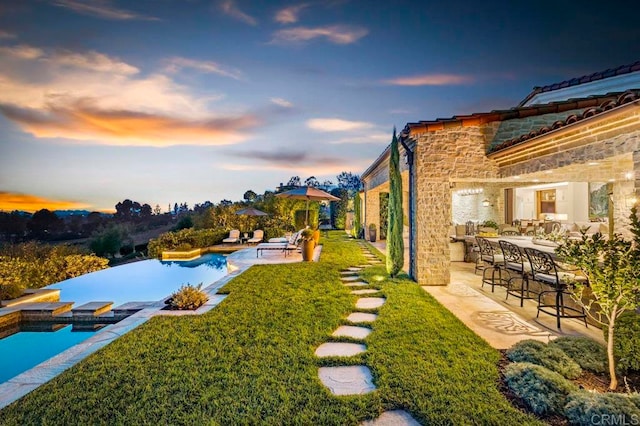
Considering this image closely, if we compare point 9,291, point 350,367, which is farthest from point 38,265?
point 350,367

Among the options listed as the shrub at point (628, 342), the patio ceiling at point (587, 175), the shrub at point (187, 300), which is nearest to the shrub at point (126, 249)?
the shrub at point (187, 300)

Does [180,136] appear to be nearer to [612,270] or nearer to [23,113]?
[23,113]

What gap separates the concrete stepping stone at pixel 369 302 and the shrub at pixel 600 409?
11.3 feet

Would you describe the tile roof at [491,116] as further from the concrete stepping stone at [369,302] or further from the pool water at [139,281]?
the pool water at [139,281]

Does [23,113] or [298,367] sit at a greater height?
[23,113]

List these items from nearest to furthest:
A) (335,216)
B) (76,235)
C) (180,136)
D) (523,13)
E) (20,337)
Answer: (20,337)
(523,13)
(180,136)
(76,235)
(335,216)

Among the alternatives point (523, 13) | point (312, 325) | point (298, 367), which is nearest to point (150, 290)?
point (312, 325)

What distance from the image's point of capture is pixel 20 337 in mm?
5492

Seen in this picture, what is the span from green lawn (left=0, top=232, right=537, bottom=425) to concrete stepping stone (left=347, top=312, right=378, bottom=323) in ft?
0.54

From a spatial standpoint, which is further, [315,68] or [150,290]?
[315,68]

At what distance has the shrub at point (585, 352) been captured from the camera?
3350mm

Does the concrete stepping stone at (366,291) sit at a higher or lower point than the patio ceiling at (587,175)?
lower

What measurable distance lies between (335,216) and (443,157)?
20.5 metres

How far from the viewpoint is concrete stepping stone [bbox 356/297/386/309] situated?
589cm
